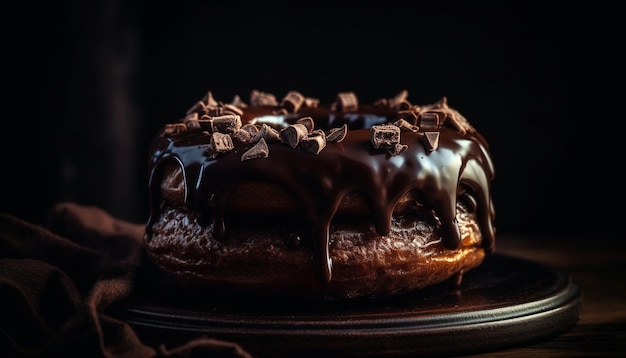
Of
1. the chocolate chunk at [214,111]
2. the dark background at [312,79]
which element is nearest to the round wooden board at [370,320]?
the chocolate chunk at [214,111]

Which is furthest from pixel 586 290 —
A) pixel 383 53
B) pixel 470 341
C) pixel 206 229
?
pixel 383 53

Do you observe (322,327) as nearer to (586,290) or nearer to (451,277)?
(451,277)

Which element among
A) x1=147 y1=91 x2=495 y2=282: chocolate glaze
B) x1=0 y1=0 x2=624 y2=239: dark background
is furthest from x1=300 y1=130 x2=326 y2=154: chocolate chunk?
x1=0 y1=0 x2=624 y2=239: dark background

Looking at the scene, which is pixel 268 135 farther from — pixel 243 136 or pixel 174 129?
pixel 174 129

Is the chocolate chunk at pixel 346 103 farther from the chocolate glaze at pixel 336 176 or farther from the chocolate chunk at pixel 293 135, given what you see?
the chocolate chunk at pixel 293 135

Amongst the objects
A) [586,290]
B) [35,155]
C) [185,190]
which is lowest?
[35,155]

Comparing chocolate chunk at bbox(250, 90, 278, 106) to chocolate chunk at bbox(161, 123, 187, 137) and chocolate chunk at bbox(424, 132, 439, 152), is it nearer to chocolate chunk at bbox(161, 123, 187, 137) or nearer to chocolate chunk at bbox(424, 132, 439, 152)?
chocolate chunk at bbox(161, 123, 187, 137)
